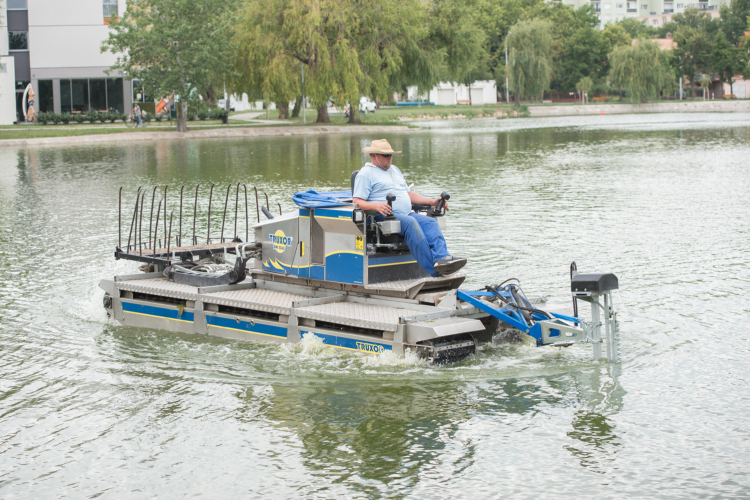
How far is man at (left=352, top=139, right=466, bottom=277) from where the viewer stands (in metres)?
8.77

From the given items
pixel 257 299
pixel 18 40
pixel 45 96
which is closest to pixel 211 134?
pixel 45 96

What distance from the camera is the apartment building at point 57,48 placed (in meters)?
62.0

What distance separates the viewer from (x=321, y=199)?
9.77 metres

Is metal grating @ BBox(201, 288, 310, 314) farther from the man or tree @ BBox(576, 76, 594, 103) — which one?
tree @ BBox(576, 76, 594, 103)

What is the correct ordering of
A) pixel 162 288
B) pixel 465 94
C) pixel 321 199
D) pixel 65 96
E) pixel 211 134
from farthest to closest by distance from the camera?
pixel 465 94
pixel 65 96
pixel 211 134
pixel 162 288
pixel 321 199

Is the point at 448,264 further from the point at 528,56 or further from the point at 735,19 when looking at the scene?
the point at 735,19

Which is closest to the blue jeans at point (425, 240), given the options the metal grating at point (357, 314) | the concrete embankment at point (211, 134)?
the metal grating at point (357, 314)

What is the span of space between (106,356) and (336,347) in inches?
103

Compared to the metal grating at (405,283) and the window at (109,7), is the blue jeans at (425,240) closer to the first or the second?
the metal grating at (405,283)

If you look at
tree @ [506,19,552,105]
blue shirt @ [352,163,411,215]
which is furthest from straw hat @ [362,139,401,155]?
tree @ [506,19,552,105]

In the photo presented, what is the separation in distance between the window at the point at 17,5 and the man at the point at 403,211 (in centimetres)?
6090

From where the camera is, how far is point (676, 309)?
1048cm

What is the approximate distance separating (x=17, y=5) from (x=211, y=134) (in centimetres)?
2302

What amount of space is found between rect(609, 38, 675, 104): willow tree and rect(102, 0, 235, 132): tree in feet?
134
